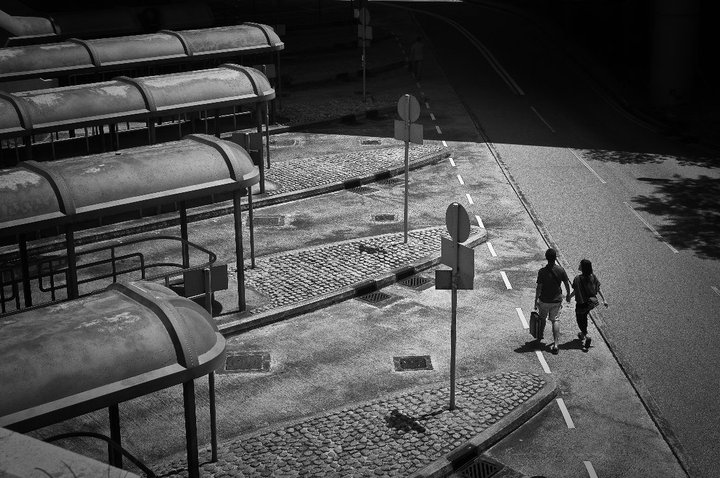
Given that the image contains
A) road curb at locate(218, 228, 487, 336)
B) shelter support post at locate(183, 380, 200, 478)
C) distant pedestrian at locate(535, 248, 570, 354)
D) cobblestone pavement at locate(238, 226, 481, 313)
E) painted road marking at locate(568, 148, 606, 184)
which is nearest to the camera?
shelter support post at locate(183, 380, 200, 478)

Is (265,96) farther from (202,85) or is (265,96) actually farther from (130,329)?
(130,329)

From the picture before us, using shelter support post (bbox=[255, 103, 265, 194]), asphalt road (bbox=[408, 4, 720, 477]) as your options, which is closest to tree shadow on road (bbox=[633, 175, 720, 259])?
asphalt road (bbox=[408, 4, 720, 477])

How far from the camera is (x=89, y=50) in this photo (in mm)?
27172

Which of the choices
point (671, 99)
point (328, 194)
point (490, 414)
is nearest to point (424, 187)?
point (328, 194)

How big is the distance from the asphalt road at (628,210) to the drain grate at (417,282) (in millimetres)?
3138

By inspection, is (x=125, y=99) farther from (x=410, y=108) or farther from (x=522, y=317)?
(x=522, y=317)

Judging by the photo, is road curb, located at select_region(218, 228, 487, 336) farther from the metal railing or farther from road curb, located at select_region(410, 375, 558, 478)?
road curb, located at select_region(410, 375, 558, 478)

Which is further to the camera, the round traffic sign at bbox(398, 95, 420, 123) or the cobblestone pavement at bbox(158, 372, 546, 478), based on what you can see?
the round traffic sign at bbox(398, 95, 420, 123)

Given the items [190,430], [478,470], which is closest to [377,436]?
[478,470]

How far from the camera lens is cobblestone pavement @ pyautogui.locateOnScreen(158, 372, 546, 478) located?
1326 centimetres

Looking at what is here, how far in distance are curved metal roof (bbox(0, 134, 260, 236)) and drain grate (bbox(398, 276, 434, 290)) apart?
414cm

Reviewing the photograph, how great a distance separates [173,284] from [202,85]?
5.59m

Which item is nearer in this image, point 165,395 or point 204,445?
point 204,445

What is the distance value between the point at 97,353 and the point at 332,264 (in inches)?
431
